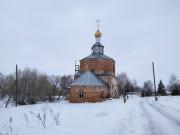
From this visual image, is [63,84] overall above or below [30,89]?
above

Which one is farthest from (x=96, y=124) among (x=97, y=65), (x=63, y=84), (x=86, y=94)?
(x=63, y=84)

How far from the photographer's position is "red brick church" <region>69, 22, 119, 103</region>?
116 ft

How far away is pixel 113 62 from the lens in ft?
149

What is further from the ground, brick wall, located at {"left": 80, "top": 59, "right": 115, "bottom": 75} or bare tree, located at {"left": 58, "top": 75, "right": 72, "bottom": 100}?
brick wall, located at {"left": 80, "top": 59, "right": 115, "bottom": 75}

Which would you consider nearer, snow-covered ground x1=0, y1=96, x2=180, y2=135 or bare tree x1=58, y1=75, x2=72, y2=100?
snow-covered ground x1=0, y1=96, x2=180, y2=135

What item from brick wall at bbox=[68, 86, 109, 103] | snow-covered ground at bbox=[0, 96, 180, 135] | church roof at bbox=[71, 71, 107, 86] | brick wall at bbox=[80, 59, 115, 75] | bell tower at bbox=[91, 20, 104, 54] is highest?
bell tower at bbox=[91, 20, 104, 54]

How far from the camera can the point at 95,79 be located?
122ft

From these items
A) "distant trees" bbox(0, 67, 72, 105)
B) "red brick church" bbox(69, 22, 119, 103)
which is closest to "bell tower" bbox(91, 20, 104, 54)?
"red brick church" bbox(69, 22, 119, 103)

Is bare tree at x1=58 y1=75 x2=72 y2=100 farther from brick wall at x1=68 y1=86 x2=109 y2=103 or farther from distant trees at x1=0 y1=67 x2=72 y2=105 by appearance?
brick wall at x1=68 y1=86 x2=109 y2=103

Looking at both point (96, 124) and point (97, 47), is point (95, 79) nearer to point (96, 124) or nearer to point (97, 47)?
point (97, 47)

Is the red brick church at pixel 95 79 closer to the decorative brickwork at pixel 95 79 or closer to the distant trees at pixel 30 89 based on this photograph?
the decorative brickwork at pixel 95 79

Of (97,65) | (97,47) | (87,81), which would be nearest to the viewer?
(87,81)

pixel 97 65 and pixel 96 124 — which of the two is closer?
pixel 96 124

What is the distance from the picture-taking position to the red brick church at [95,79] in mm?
35438
